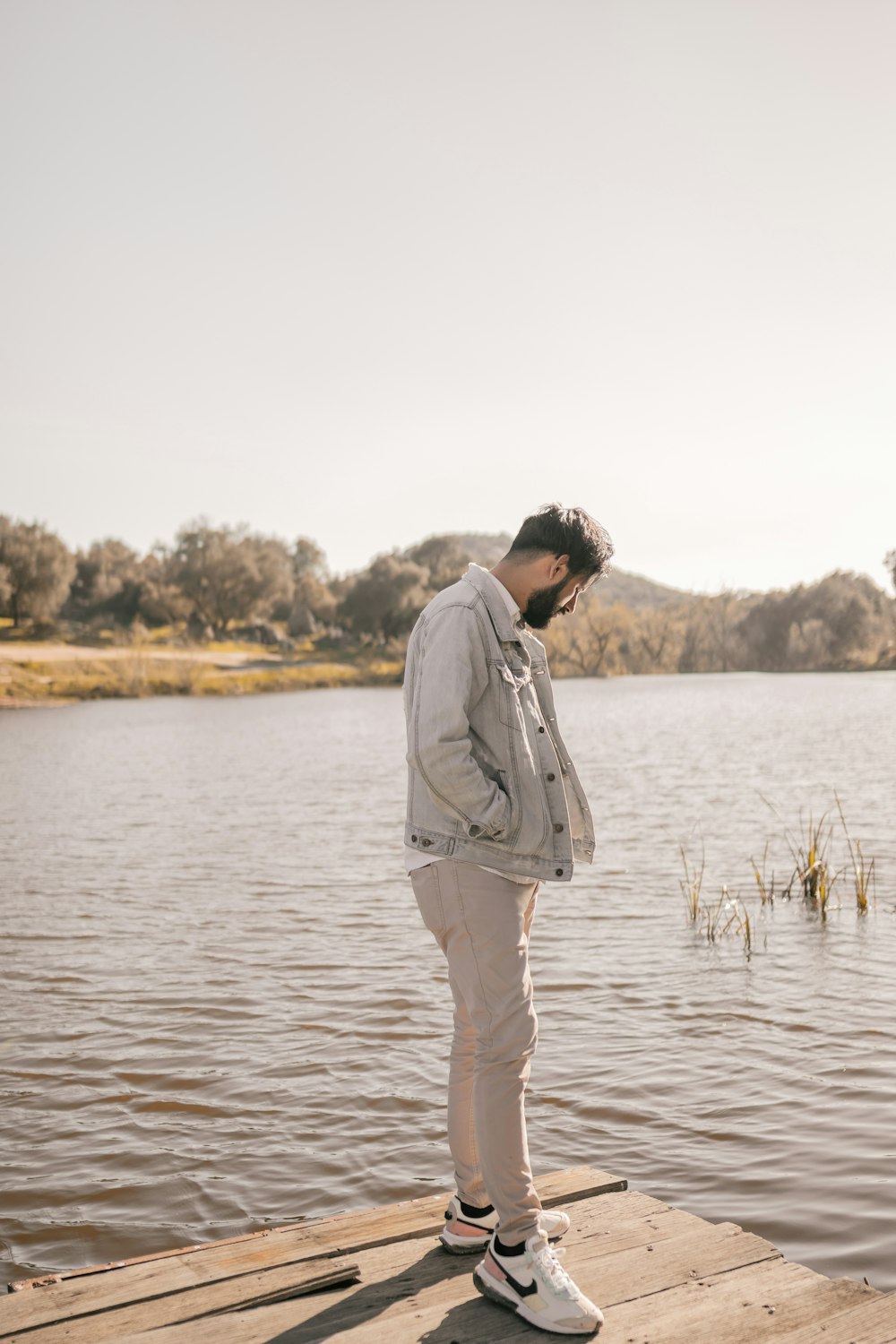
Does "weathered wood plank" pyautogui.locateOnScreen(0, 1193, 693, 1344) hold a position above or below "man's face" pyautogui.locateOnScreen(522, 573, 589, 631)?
below

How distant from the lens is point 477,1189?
3760 millimetres

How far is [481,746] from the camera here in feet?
11.7

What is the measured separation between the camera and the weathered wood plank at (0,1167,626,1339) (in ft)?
11.2

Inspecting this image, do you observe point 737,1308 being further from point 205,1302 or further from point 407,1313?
point 205,1302

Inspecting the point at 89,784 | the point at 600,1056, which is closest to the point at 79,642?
the point at 89,784

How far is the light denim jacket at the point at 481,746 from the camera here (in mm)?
3396

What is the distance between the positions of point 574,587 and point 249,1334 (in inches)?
91.4

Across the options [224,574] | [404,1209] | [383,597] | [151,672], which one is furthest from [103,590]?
[404,1209]

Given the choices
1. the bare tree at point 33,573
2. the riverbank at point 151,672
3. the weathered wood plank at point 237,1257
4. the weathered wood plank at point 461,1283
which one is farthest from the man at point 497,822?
the bare tree at point 33,573

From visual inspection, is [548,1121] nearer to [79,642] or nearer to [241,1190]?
[241,1190]

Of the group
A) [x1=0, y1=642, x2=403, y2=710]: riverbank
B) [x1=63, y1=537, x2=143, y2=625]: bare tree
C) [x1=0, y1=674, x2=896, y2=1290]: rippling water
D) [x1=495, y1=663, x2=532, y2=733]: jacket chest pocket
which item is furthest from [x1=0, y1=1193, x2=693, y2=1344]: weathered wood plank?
[x1=63, y1=537, x2=143, y2=625]: bare tree

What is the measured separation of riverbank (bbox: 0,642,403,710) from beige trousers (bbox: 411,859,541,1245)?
183 ft

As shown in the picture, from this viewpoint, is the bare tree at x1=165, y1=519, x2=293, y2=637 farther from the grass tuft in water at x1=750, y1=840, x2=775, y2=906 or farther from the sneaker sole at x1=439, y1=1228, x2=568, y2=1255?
the sneaker sole at x1=439, y1=1228, x2=568, y2=1255

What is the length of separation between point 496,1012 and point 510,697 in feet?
3.03
